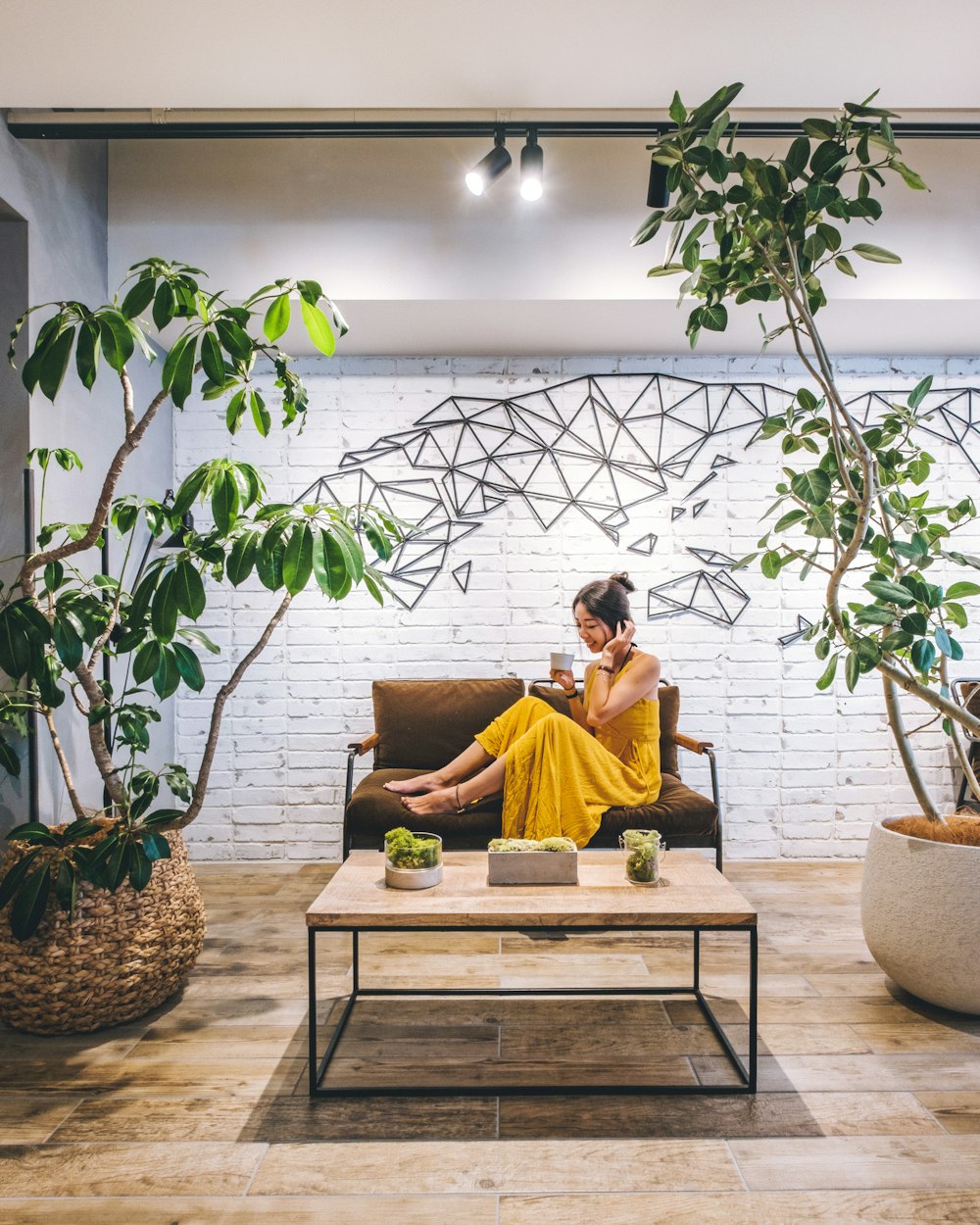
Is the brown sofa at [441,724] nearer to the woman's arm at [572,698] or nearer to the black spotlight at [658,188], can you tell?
the woman's arm at [572,698]

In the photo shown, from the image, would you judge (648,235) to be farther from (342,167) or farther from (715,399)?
(715,399)

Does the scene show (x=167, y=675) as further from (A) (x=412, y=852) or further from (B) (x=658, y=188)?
(B) (x=658, y=188)

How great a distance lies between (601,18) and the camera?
220cm

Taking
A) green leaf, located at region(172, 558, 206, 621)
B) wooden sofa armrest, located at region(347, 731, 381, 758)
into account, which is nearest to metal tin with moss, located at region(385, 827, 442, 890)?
green leaf, located at region(172, 558, 206, 621)

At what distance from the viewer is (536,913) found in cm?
195

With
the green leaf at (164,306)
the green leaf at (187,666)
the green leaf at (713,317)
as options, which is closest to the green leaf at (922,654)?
the green leaf at (713,317)

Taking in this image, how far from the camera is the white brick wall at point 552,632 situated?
3914 mm

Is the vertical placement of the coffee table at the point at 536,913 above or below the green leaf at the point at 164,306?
below

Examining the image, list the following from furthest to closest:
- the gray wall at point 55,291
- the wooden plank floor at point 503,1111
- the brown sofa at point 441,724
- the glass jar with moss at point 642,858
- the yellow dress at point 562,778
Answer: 1. the brown sofa at point 441,724
2. the yellow dress at point 562,778
3. the gray wall at point 55,291
4. the glass jar with moss at point 642,858
5. the wooden plank floor at point 503,1111

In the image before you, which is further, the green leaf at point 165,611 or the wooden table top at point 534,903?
the green leaf at point 165,611

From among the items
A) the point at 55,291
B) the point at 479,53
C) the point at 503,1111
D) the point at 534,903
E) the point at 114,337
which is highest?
the point at 479,53

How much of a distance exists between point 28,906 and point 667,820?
6.53 ft

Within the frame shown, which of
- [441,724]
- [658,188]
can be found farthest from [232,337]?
[441,724]

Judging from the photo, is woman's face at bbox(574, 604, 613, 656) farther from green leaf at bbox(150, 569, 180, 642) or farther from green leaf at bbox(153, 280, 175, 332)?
green leaf at bbox(153, 280, 175, 332)
